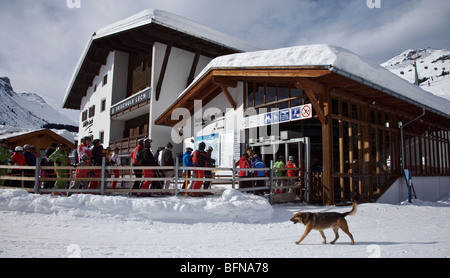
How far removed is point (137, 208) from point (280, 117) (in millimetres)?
5510

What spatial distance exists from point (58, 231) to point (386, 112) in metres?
11.4

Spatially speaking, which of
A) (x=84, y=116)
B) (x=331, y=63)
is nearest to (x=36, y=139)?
(x=84, y=116)

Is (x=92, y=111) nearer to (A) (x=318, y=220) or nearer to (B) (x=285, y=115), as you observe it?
(B) (x=285, y=115)

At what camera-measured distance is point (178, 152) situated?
18.2 m

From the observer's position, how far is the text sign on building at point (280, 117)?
30.0 ft

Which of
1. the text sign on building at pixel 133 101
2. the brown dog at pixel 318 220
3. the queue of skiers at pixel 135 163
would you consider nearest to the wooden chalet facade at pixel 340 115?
the queue of skiers at pixel 135 163

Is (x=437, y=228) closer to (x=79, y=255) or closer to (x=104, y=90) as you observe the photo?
(x=79, y=255)

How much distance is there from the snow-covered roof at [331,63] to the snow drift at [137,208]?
4121 mm

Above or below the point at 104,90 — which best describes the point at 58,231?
below

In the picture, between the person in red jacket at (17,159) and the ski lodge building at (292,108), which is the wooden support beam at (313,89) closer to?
the ski lodge building at (292,108)

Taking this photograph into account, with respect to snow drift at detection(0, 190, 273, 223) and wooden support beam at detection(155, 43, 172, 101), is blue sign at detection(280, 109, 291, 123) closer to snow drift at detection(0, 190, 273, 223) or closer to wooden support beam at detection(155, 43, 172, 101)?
snow drift at detection(0, 190, 273, 223)

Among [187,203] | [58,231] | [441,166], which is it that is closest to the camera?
[58,231]

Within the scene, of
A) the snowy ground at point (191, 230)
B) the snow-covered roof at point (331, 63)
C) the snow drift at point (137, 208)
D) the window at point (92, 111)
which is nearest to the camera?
the snowy ground at point (191, 230)

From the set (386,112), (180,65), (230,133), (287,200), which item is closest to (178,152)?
(180,65)
